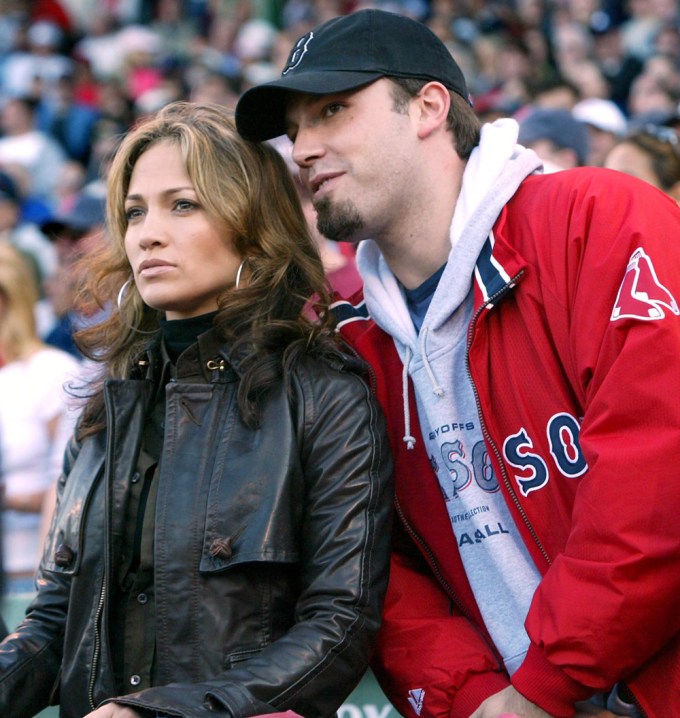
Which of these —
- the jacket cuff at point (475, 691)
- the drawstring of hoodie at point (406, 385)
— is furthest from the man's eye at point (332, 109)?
the jacket cuff at point (475, 691)

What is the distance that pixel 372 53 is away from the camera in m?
3.08

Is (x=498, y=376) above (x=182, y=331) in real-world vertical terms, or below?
below

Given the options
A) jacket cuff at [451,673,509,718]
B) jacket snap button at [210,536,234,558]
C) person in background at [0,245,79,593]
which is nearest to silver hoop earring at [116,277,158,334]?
jacket snap button at [210,536,234,558]

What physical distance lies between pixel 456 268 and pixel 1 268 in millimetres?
2919

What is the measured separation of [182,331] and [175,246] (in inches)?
8.5

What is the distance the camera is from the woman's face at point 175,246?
293 centimetres

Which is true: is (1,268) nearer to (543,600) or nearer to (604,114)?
(543,600)

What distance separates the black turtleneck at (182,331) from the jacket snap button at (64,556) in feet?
1.68

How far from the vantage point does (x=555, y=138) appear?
5.57 meters

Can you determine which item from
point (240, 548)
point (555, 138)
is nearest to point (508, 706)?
point (240, 548)

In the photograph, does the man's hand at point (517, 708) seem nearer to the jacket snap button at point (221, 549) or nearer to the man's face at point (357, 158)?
the jacket snap button at point (221, 549)

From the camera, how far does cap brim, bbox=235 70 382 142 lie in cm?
297

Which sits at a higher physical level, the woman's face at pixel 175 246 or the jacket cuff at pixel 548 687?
the woman's face at pixel 175 246

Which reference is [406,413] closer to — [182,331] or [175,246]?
[182,331]
